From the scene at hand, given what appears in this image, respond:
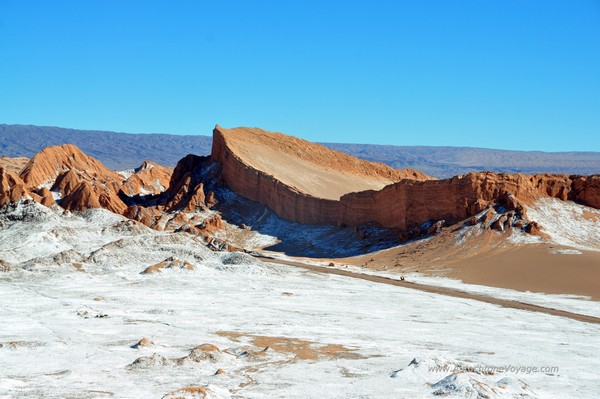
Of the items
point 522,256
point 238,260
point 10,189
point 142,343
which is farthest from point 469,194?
point 142,343

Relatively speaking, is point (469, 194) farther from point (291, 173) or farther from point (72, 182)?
point (72, 182)

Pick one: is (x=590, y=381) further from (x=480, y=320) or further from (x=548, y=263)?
(x=548, y=263)

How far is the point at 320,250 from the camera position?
66438 mm

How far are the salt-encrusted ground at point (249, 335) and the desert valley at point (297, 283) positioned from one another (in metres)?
0.12

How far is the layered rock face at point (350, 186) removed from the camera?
59688 millimetres

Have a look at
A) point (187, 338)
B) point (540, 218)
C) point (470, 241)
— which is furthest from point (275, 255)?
point (187, 338)

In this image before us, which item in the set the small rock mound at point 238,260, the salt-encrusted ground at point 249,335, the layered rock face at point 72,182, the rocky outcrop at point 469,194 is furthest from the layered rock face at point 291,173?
the salt-encrusted ground at point 249,335

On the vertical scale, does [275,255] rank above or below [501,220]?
below

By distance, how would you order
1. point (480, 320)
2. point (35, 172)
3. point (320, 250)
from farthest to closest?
1. point (35, 172)
2. point (320, 250)
3. point (480, 320)

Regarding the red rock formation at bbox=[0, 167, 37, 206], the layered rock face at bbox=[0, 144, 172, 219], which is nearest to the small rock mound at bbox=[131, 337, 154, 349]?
the red rock formation at bbox=[0, 167, 37, 206]

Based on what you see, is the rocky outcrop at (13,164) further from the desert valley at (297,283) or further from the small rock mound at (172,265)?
the small rock mound at (172,265)

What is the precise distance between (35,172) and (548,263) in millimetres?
60305

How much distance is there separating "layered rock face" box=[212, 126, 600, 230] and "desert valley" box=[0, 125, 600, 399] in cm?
17

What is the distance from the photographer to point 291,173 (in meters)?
83.1
